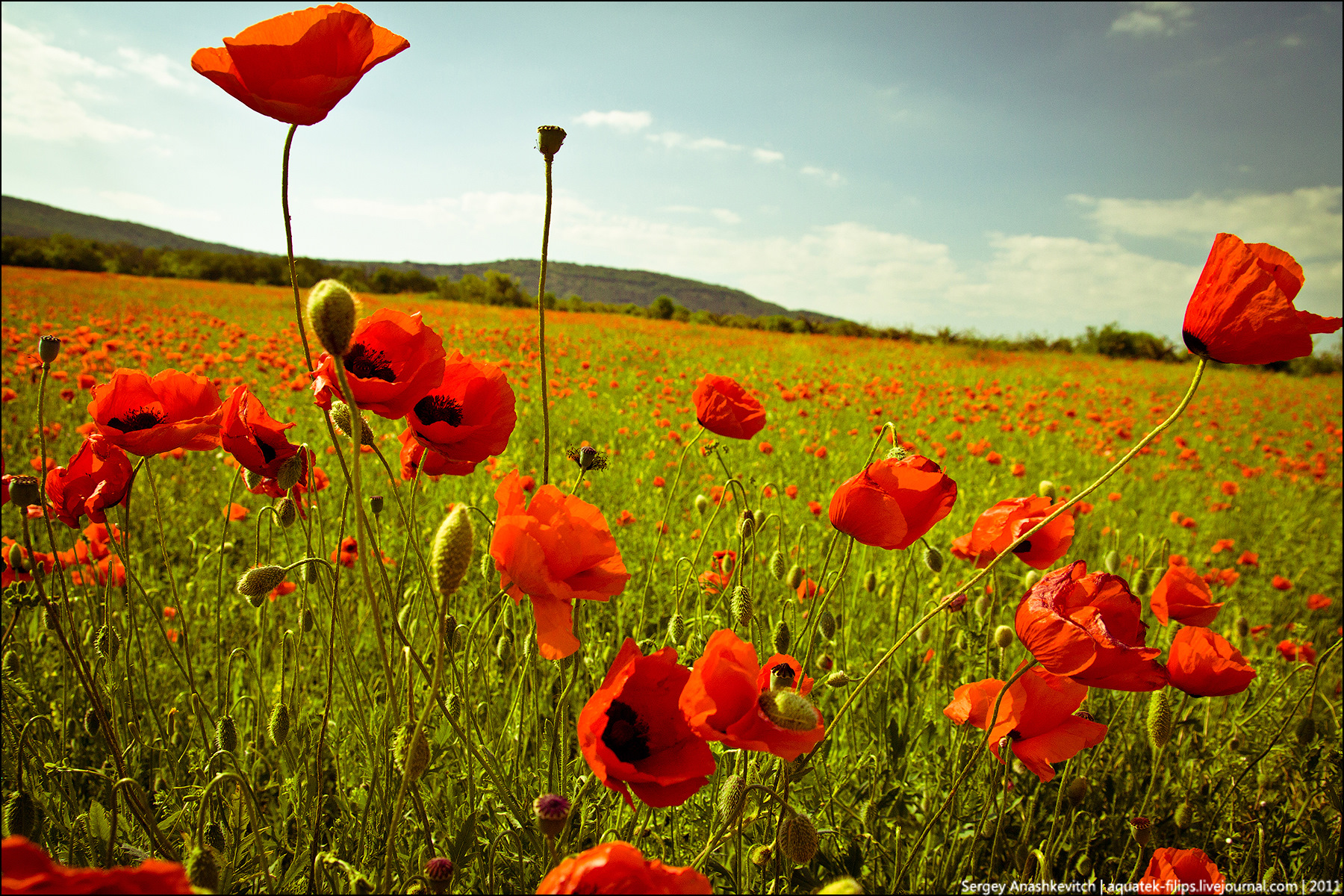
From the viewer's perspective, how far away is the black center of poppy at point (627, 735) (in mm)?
787

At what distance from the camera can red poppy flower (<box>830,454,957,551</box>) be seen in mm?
938

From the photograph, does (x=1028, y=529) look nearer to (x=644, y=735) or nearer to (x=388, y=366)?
(x=644, y=735)

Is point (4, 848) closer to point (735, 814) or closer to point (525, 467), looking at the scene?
point (735, 814)

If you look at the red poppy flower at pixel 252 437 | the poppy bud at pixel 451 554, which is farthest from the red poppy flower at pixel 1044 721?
the red poppy flower at pixel 252 437

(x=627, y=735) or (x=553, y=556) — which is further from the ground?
(x=553, y=556)

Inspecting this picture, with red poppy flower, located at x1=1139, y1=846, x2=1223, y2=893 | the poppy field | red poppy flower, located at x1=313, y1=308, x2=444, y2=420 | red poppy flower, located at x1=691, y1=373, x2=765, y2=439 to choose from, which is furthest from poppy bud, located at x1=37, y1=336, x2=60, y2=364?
red poppy flower, located at x1=1139, y1=846, x2=1223, y2=893

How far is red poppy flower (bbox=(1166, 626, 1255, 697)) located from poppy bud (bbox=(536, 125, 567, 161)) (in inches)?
50.7

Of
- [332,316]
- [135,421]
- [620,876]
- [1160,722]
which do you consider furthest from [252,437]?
[1160,722]

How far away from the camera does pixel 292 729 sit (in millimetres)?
1356

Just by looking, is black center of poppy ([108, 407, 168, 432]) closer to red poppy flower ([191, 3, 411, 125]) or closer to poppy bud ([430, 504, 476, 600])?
red poppy flower ([191, 3, 411, 125])

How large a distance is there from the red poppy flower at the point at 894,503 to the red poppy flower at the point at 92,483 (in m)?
1.21

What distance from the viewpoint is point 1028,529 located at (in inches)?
43.3

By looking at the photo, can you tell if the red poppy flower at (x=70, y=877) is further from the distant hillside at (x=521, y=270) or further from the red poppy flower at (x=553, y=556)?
the distant hillside at (x=521, y=270)

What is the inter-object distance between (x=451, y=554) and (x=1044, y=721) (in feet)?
3.10
